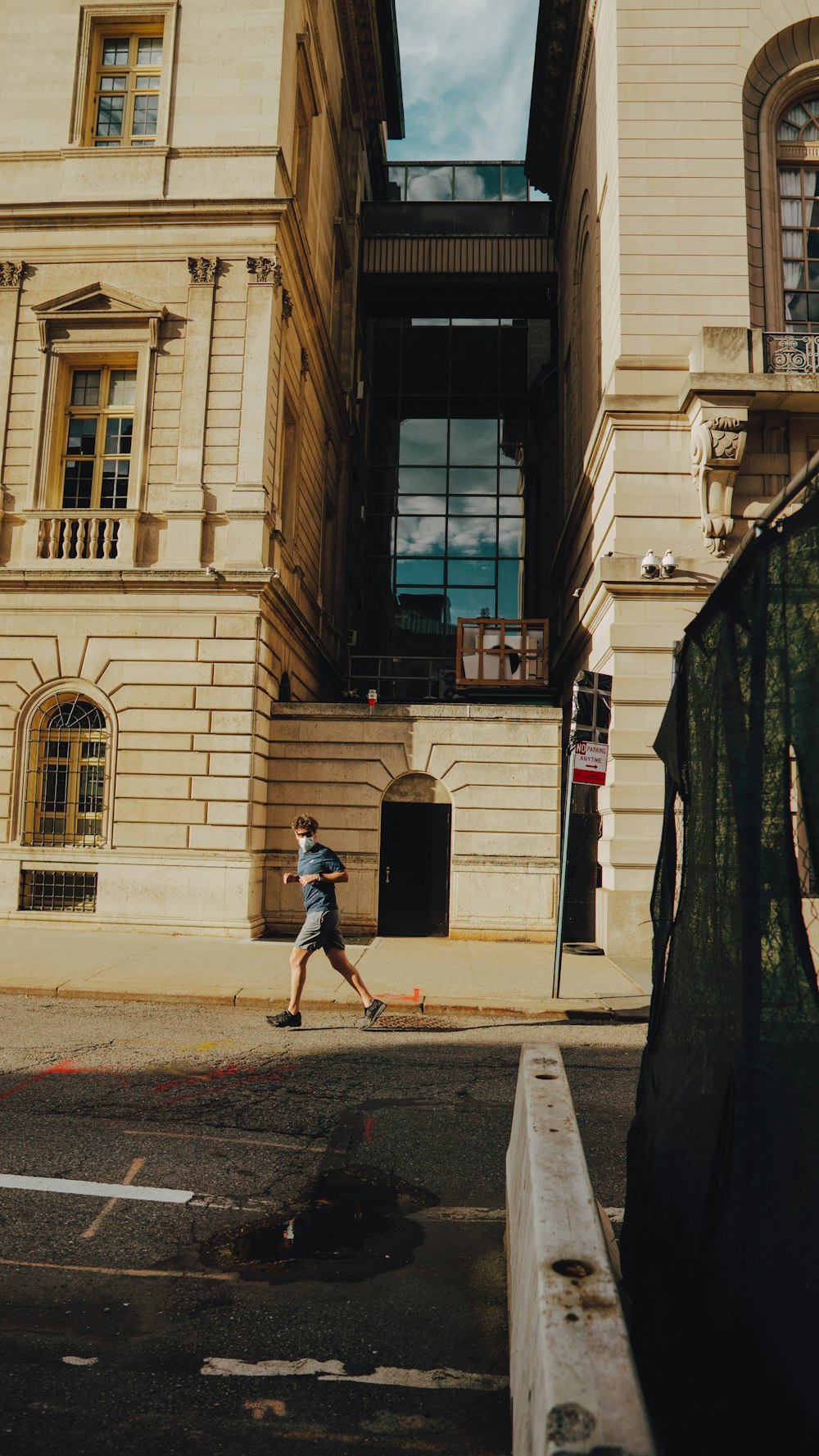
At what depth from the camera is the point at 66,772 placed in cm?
1669

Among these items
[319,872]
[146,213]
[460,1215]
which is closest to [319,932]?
[319,872]

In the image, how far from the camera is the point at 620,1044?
886 cm

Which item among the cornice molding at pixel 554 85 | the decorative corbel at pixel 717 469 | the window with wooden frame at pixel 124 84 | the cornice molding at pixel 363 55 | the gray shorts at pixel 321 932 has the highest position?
the cornice molding at pixel 363 55

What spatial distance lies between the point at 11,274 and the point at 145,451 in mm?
4357

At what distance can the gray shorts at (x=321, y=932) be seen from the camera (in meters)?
9.21

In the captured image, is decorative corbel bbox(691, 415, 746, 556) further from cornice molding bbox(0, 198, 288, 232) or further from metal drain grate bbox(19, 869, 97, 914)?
metal drain grate bbox(19, 869, 97, 914)

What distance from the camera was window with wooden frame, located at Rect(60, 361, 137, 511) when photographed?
1736cm

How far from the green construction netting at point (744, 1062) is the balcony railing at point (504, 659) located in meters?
20.1

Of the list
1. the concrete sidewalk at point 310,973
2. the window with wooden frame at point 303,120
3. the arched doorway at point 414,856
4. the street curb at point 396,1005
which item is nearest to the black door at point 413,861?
the arched doorway at point 414,856

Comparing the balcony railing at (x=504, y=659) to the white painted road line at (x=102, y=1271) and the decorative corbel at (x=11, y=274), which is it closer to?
Result: the decorative corbel at (x=11, y=274)

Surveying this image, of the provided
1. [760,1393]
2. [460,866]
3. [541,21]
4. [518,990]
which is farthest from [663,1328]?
[541,21]

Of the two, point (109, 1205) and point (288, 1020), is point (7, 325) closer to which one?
point (288, 1020)

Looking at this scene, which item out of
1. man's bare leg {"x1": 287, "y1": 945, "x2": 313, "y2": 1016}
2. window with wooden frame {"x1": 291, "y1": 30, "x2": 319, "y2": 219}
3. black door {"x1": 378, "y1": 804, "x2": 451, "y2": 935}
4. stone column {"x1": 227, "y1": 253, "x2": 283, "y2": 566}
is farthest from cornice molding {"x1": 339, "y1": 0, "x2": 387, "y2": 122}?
man's bare leg {"x1": 287, "y1": 945, "x2": 313, "y2": 1016}

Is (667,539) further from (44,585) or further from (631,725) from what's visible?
(44,585)
